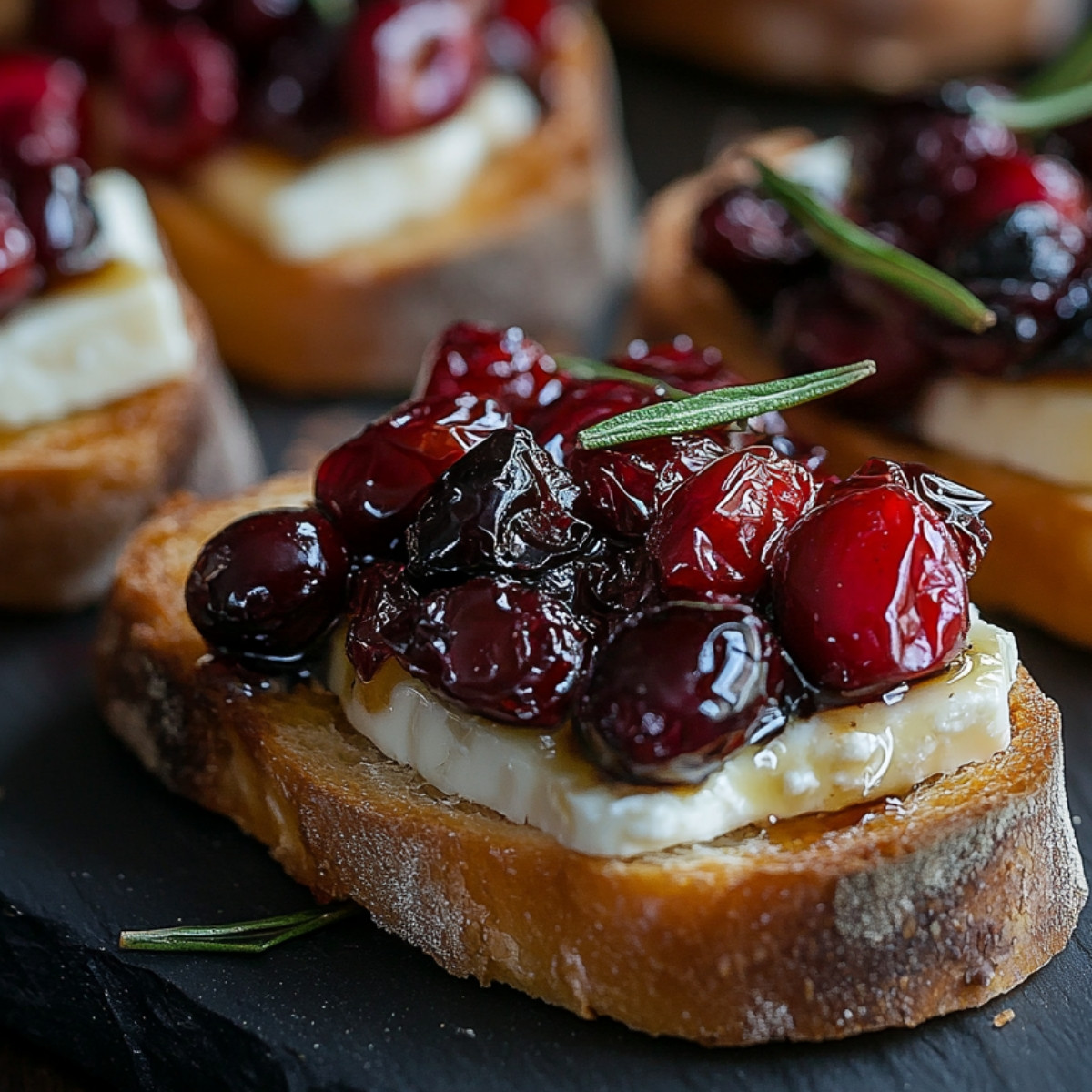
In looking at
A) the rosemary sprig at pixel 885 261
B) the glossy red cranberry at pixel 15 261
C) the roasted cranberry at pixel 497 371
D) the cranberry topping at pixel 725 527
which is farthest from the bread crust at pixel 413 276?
the cranberry topping at pixel 725 527

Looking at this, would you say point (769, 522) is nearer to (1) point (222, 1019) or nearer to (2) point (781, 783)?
(2) point (781, 783)

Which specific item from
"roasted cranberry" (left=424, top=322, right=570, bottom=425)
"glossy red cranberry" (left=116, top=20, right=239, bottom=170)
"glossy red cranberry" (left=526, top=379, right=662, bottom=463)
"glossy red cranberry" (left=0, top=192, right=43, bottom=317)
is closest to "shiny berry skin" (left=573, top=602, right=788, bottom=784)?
"glossy red cranberry" (left=526, top=379, right=662, bottom=463)

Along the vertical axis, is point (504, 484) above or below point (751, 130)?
above

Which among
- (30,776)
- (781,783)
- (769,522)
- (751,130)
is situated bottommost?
(751,130)

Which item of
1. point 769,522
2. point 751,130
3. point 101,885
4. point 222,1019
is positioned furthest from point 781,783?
point 751,130

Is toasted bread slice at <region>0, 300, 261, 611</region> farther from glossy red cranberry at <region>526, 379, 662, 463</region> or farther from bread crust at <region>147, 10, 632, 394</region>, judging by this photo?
glossy red cranberry at <region>526, 379, 662, 463</region>

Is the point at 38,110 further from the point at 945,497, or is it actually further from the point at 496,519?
the point at 945,497
